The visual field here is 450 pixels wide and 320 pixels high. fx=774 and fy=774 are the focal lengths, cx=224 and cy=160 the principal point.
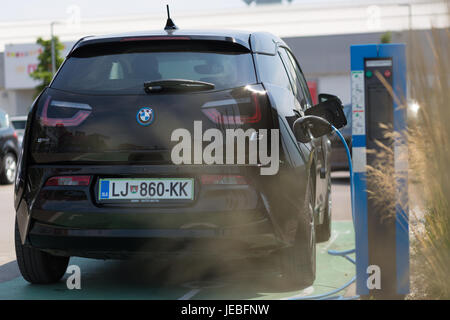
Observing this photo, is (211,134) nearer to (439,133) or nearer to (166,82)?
(166,82)

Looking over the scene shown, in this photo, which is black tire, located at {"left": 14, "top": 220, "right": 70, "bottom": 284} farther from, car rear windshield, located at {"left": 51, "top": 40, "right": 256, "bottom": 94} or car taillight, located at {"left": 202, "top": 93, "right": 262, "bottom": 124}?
car taillight, located at {"left": 202, "top": 93, "right": 262, "bottom": 124}

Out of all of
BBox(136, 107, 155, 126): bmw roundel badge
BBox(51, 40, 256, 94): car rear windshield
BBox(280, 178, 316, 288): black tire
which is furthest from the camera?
BBox(280, 178, 316, 288): black tire

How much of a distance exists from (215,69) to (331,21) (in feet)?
204

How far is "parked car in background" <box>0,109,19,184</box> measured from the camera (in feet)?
55.2

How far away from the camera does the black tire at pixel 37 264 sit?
5.20 meters

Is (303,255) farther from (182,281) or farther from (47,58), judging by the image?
(47,58)

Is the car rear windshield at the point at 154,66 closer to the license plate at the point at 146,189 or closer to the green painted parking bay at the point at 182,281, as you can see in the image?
the license plate at the point at 146,189

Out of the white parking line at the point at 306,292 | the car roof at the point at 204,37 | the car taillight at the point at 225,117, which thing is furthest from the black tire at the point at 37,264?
the white parking line at the point at 306,292

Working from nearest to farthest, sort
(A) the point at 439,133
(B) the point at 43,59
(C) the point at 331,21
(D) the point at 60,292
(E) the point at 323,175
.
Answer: (A) the point at 439,133 < (D) the point at 60,292 < (E) the point at 323,175 < (B) the point at 43,59 < (C) the point at 331,21

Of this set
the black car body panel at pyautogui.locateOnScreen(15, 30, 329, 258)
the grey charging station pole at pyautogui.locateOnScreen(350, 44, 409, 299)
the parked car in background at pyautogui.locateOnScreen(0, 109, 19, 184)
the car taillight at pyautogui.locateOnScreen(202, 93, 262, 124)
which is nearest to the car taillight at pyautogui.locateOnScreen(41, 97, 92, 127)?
the black car body panel at pyautogui.locateOnScreen(15, 30, 329, 258)

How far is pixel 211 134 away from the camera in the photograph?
4.52 meters

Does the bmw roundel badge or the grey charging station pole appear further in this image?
the bmw roundel badge

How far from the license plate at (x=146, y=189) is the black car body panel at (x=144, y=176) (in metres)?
0.04

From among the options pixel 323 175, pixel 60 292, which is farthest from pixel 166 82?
pixel 323 175
